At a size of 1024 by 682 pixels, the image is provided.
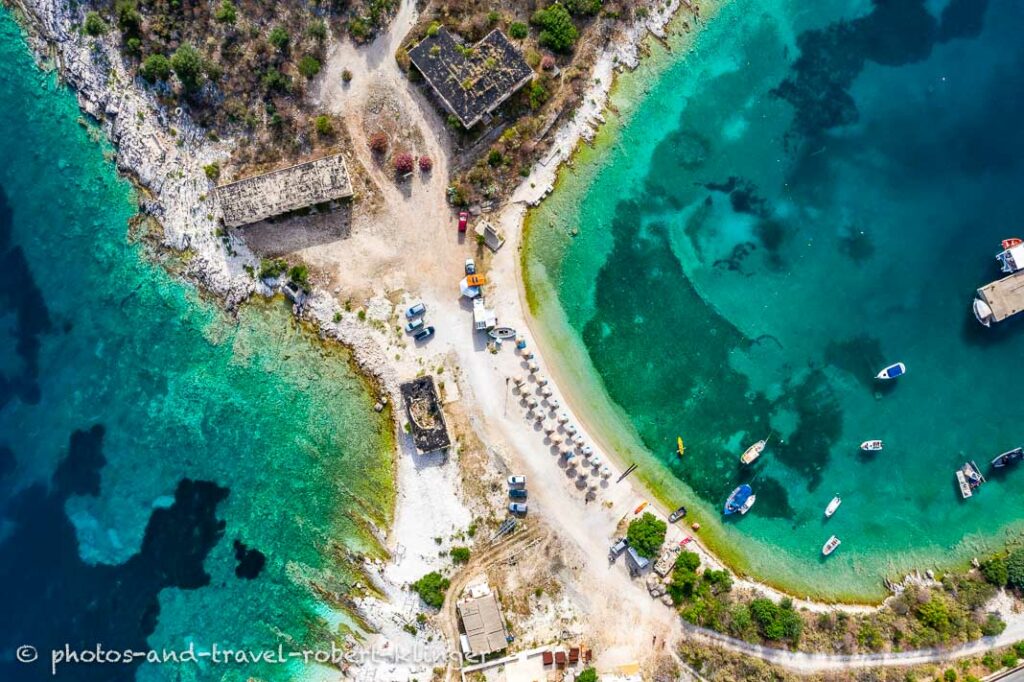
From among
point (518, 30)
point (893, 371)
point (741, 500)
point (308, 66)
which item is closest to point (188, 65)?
point (308, 66)

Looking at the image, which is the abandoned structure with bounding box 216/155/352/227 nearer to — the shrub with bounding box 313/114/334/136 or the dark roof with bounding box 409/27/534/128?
the shrub with bounding box 313/114/334/136

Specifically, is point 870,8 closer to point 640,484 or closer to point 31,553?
point 640,484

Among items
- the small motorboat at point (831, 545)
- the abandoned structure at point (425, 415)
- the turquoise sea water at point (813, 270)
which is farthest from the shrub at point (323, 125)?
the small motorboat at point (831, 545)

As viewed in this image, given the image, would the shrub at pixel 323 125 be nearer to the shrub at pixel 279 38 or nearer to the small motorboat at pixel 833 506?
the shrub at pixel 279 38

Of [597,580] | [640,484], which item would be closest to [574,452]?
[640,484]

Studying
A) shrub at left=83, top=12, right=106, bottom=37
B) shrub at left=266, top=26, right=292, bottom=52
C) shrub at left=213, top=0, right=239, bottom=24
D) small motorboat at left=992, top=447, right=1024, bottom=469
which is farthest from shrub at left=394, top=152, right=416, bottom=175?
small motorboat at left=992, top=447, right=1024, bottom=469

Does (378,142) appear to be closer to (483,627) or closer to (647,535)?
(647,535)
